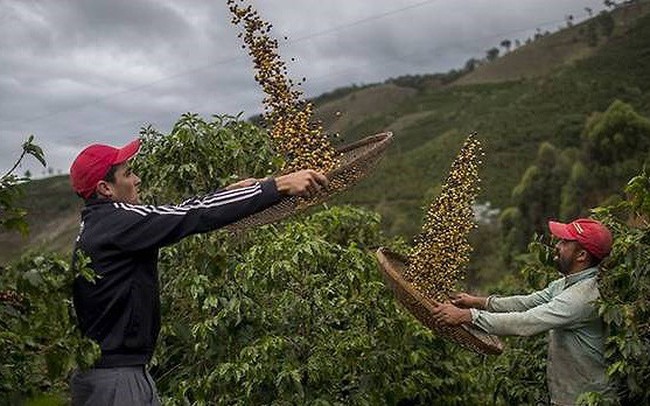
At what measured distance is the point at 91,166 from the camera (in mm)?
2926

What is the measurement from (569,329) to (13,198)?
245 centimetres

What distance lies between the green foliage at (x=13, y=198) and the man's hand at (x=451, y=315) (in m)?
1.86

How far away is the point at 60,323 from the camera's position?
2625mm

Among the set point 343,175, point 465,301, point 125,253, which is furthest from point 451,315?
Result: point 125,253

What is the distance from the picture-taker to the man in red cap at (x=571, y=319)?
12.1ft

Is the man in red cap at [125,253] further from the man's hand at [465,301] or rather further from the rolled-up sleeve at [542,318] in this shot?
the man's hand at [465,301]

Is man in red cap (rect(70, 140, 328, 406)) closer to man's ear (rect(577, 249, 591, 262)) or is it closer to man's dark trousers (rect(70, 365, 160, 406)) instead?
man's dark trousers (rect(70, 365, 160, 406))

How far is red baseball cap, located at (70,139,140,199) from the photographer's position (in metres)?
2.92

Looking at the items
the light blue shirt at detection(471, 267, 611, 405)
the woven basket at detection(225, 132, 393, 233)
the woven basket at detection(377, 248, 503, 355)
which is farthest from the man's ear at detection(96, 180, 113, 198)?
the light blue shirt at detection(471, 267, 611, 405)

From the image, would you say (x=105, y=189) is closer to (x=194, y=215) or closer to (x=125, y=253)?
Answer: (x=125, y=253)

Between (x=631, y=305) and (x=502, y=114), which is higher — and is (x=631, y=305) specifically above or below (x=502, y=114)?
above

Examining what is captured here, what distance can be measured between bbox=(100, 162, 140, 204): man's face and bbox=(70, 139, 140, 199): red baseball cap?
Answer: 42 mm

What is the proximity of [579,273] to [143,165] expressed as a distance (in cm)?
243

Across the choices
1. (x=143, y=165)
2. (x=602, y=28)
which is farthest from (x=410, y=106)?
(x=143, y=165)
